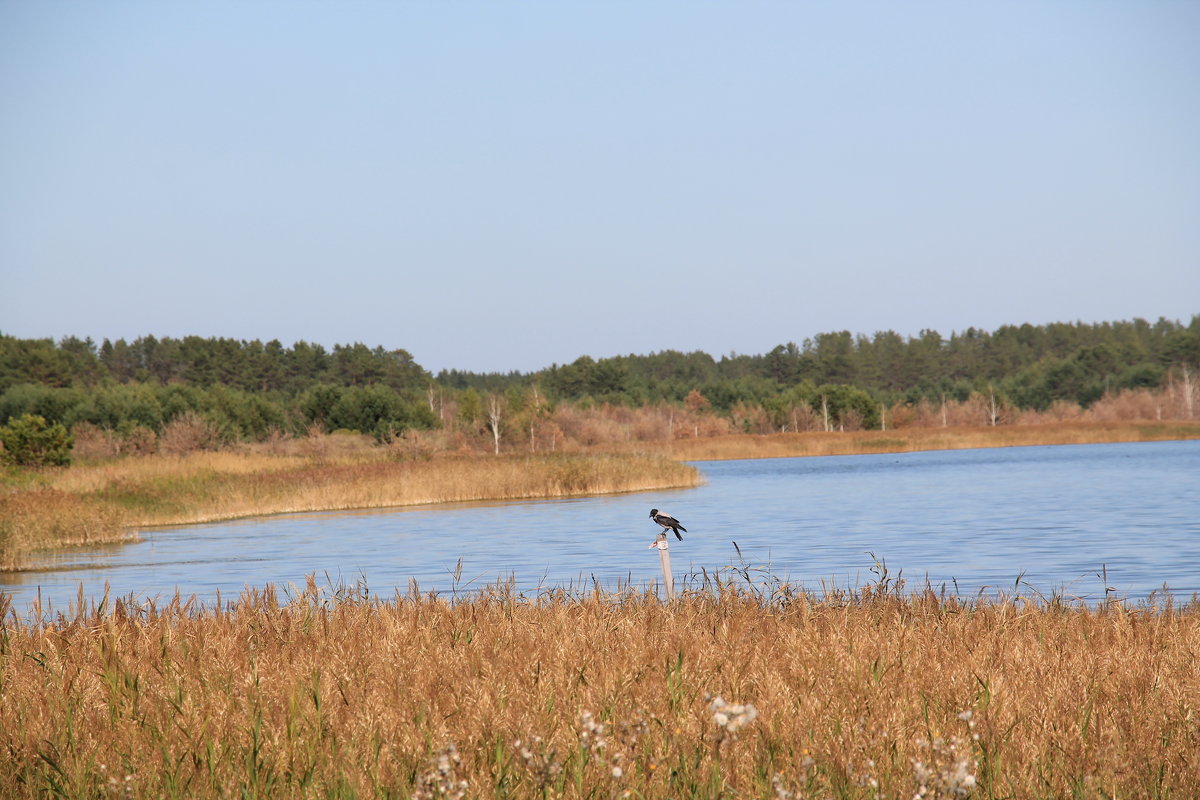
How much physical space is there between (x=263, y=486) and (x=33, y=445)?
1369 cm

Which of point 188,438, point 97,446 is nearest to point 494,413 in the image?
point 188,438

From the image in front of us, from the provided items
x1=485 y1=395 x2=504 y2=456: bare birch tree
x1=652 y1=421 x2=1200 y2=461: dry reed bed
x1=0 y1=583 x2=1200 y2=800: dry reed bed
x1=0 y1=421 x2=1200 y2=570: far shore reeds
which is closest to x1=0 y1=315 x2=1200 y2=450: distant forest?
x1=485 y1=395 x2=504 y2=456: bare birch tree

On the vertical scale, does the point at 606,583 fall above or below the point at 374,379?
below

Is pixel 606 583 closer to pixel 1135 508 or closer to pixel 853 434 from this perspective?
pixel 1135 508

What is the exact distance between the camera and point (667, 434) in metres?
101

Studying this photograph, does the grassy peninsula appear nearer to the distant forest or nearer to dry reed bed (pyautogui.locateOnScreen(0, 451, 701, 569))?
dry reed bed (pyautogui.locateOnScreen(0, 451, 701, 569))

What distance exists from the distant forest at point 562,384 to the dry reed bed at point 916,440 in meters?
11.6

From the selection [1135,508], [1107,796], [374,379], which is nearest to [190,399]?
[374,379]

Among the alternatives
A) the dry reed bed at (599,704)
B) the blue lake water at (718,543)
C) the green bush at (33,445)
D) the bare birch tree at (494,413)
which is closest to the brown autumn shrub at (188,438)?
the green bush at (33,445)

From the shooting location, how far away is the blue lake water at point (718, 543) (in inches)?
692

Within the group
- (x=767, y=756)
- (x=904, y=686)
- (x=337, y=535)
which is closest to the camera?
(x=767, y=756)

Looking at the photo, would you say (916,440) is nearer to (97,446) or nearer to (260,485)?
(97,446)

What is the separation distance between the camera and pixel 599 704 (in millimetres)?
6043

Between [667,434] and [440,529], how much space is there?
73.1 meters
